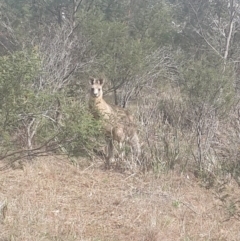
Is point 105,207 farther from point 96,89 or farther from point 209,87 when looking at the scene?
point 209,87

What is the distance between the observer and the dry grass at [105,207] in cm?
420

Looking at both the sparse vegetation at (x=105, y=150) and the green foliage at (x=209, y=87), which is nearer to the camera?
the sparse vegetation at (x=105, y=150)

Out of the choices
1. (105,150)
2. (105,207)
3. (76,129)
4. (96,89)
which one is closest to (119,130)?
(105,150)

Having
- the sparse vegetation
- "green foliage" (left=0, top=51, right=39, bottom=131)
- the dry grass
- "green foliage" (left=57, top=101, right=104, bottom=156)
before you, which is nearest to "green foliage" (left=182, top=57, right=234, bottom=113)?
the sparse vegetation

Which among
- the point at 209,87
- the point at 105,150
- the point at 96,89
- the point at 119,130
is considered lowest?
the point at 105,150

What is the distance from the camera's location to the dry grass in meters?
4.20

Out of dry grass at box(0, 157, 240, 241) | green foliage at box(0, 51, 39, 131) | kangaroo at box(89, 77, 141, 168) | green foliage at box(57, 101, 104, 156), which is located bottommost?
dry grass at box(0, 157, 240, 241)

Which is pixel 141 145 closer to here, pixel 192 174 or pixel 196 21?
pixel 192 174

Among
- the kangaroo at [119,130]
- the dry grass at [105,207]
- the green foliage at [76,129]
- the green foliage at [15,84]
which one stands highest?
the green foliage at [15,84]

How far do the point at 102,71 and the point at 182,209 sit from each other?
666 cm

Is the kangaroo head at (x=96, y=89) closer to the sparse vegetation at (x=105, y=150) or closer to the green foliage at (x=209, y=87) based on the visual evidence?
the sparse vegetation at (x=105, y=150)

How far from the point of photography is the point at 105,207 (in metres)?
5.00

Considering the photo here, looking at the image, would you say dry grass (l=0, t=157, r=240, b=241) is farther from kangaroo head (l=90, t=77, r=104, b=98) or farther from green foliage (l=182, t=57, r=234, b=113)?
green foliage (l=182, t=57, r=234, b=113)

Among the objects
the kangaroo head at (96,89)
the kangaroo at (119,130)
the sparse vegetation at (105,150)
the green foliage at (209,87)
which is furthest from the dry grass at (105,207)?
the green foliage at (209,87)
